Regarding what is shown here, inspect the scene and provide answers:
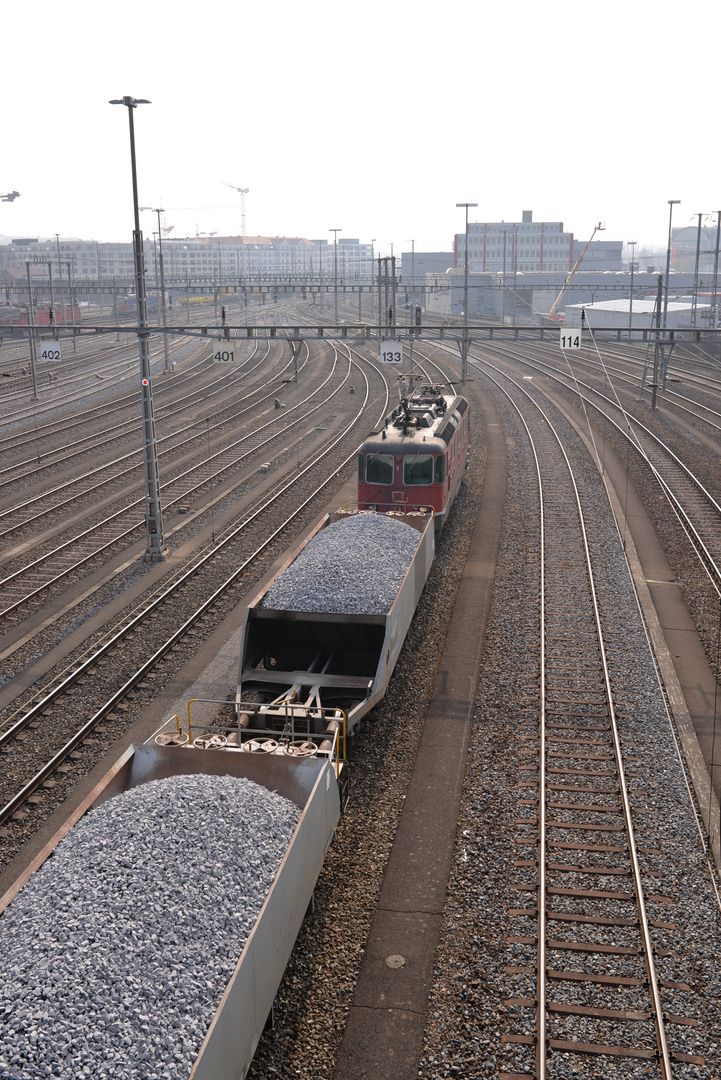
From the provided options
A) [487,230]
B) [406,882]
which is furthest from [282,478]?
[487,230]

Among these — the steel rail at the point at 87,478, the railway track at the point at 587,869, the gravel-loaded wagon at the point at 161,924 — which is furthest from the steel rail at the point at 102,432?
the gravel-loaded wagon at the point at 161,924

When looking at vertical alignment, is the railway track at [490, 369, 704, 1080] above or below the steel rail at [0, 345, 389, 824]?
below

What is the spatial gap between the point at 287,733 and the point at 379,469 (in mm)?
11049

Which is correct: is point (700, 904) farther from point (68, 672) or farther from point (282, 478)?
point (282, 478)

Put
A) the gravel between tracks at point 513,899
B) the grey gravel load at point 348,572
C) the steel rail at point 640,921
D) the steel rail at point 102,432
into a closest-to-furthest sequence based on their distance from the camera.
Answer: the steel rail at point 640,921 < the gravel between tracks at point 513,899 < the grey gravel load at point 348,572 < the steel rail at point 102,432

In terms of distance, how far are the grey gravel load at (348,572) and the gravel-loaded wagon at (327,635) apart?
0.05 ft

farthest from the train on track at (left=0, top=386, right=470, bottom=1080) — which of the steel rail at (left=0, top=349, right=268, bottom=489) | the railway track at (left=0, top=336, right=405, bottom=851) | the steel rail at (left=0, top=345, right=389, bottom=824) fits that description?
the steel rail at (left=0, top=349, right=268, bottom=489)

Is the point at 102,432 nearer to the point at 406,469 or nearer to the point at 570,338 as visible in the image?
the point at 570,338

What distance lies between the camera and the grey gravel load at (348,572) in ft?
43.3

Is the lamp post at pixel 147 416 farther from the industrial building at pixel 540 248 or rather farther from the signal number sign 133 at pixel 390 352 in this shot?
the industrial building at pixel 540 248

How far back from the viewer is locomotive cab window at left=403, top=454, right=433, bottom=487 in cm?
1975

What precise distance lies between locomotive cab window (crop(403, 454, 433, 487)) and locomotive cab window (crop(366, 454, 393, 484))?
0.37 meters

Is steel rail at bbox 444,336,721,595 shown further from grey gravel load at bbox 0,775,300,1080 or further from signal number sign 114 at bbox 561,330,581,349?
grey gravel load at bbox 0,775,300,1080

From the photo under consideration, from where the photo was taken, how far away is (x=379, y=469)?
2011cm
